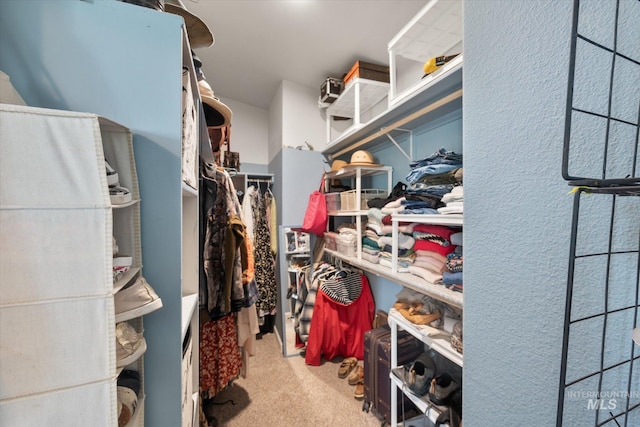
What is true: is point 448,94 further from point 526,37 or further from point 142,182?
point 142,182

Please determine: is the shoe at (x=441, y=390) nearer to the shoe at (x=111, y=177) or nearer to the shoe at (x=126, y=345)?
the shoe at (x=126, y=345)

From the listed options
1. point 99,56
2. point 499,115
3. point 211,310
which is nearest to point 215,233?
point 211,310

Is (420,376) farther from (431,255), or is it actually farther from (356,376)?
(356,376)

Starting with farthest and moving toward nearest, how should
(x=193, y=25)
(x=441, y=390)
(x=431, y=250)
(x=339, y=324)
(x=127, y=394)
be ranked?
(x=339, y=324), (x=431, y=250), (x=441, y=390), (x=193, y=25), (x=127, y=394)

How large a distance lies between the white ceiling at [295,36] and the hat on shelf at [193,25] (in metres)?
0.71

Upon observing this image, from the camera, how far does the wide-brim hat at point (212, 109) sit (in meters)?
1.06

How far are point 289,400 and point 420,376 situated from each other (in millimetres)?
1005

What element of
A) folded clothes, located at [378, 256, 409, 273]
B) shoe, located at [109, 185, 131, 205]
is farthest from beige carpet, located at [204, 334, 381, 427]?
shoe, located at [109, 185, 131, 205]

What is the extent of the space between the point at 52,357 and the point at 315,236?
2.06 meters

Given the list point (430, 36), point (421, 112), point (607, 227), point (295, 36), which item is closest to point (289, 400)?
point (607, 227)

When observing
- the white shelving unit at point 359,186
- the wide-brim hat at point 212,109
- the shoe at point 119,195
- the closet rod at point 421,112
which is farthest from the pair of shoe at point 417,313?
the wide-brim hat at point 212,109

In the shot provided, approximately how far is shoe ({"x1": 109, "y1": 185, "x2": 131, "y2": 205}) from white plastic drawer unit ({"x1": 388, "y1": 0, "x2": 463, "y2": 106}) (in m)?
1.18

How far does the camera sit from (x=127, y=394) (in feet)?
1.64

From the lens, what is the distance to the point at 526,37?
53 cm
